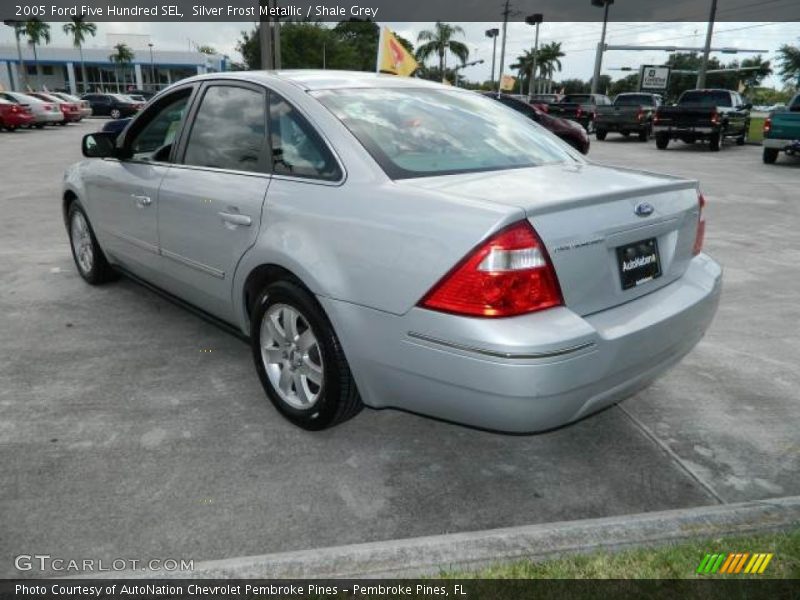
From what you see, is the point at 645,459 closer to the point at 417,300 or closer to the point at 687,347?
the point at 687,347

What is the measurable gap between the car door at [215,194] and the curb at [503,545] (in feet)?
5.22

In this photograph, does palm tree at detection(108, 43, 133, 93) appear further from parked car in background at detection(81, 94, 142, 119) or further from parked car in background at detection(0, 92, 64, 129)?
parked car in background at detection(0, 92, 64, 129)

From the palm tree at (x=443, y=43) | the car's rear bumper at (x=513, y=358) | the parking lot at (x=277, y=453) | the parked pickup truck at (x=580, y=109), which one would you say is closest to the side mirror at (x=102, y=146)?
the parking lot at (x=277, y=453)

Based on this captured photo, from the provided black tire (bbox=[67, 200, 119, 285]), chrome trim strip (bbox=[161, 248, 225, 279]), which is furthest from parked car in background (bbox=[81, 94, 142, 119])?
chrome trim strip (bbox=[161, 248, 225, 279])

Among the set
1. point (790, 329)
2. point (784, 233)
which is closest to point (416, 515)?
point (790, 329)

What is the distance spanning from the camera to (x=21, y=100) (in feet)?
91.0

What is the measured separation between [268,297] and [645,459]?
195cm

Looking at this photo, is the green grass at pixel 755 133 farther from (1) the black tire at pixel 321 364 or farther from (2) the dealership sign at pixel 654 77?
(1) the black tire at pixel 321 364

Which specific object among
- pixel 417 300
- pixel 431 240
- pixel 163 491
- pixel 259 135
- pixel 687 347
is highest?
pixel 259 135

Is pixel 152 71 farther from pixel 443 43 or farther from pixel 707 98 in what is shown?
pixel 707 98

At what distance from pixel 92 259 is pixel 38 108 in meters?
27.3

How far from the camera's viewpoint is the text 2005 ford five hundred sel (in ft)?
7.86

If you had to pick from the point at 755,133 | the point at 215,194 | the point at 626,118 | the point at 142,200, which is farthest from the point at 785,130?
the point at 215,194

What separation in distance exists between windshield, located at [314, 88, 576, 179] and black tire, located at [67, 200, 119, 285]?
9.73 ft
